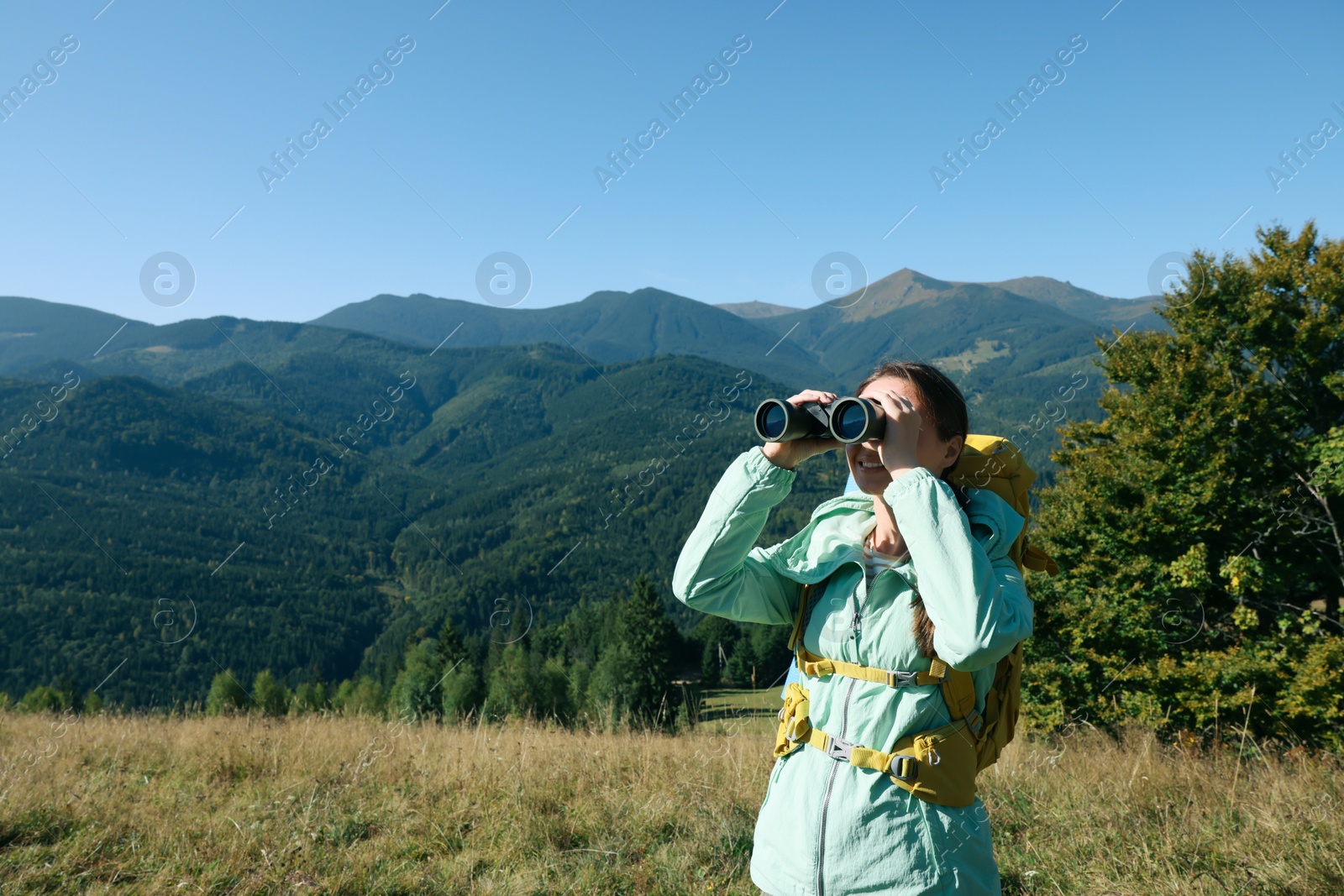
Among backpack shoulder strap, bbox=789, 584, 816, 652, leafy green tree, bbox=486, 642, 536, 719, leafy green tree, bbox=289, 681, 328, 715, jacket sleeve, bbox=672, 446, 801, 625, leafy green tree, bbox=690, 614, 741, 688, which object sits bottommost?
leafy green tree, bbox=690, 614, 741, 688

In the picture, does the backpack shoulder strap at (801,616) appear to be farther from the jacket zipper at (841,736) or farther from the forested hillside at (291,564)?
the forested hillside at (291,564)

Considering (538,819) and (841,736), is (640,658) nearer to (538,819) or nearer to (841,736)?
(538,819)

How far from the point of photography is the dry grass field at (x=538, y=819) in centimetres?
291

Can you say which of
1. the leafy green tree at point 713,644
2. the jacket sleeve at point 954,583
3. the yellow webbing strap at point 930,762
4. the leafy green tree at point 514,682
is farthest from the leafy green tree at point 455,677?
the jacket sleeve at point 954,583

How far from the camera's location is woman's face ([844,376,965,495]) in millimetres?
1583

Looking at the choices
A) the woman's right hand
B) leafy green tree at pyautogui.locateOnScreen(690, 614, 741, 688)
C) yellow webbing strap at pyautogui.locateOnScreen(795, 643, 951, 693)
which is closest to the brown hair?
the woman's right hand

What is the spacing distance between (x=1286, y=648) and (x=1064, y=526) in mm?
5086

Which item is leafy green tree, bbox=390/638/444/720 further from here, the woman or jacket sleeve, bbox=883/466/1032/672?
jacket sleeve, bbox=883/466/1032/672

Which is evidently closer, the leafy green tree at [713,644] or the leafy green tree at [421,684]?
the leafy green tree at [421,684]

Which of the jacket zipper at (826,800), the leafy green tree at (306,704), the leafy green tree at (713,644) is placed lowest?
→ the leafy green tree at (713,644)

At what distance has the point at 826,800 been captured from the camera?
150 centimetres

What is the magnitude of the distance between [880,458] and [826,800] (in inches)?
28.9

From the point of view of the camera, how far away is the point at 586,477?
186750mm

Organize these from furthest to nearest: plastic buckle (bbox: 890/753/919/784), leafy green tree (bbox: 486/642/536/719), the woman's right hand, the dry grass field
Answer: leafy green tree (bbox: 486/642/536/719), the dry grass field, the woman's right hand, plastic buckle (bbox: 890/753/919/784)
